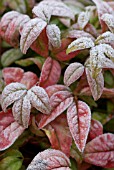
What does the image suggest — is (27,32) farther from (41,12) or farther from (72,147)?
(72,147)

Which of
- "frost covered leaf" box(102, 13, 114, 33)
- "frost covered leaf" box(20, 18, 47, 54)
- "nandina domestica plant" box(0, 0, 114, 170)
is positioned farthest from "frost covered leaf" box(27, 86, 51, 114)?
"frost covered leaf" box(102, 13, 114, 33)

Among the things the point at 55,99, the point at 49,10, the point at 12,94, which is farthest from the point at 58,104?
the point at 49,10

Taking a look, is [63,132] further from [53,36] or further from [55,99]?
[53,36]

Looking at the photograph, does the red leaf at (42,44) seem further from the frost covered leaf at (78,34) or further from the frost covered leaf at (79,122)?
the frost covered leaf at (79,122)

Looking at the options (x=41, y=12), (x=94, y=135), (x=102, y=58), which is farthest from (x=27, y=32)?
(x=94, y=135)

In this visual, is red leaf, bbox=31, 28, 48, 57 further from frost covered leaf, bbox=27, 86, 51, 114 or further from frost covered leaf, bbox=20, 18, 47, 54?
frost covered leaf, bbox=27, 86, 51, 114

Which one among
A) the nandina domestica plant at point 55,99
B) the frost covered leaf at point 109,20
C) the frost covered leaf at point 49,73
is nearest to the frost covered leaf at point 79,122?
the nandina domestica plant at point 55,99
